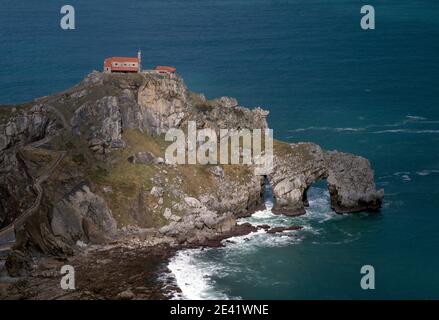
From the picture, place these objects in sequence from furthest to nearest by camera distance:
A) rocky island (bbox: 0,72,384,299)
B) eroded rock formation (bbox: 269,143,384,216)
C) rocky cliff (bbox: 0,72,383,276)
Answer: eroded rock formation (bbox: 269,143,384,216) < rocky cliff (bbox: 0,72,383,276) < rocky island (bbox: 0,72,384,299)

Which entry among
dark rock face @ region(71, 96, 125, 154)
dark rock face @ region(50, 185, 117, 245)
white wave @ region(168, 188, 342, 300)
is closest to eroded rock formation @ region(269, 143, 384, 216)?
white wave @ region(168, 188, 342, 300)

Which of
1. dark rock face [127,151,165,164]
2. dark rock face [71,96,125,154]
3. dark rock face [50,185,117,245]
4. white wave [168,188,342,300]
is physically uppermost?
dark rock face [71,96,125,154]

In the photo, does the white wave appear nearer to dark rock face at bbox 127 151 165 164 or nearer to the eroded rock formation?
the eroded rock formation

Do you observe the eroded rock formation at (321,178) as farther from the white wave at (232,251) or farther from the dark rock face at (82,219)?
the dark rock face at (82,219)

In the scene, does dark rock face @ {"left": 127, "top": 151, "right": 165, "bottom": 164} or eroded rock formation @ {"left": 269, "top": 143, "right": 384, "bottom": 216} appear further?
eroded rock formation @ {"left": 269, "top": 143, "right": 384, "bottom": 216}

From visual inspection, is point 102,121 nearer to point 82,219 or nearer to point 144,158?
point 144,158

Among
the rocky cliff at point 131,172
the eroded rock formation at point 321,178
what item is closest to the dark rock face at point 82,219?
the rocky cliff at point 131,172
